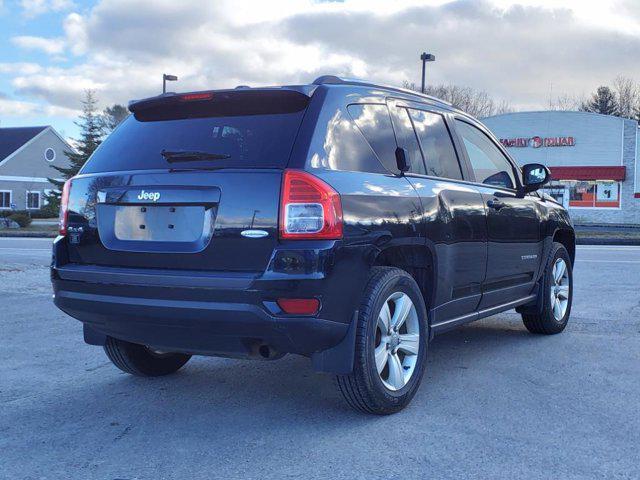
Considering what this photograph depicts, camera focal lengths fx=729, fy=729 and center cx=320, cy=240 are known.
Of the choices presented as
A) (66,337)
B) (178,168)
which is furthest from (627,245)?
(178,168)

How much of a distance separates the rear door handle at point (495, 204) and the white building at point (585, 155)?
3543 centimetres

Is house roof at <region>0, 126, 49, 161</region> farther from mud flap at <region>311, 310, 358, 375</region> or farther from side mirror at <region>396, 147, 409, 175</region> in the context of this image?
mud flap at <region>311, 310, 358, 375</region>

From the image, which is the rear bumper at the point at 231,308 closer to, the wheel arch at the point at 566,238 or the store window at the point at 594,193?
the wheel arch at the point at 566,238

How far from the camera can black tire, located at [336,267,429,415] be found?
3.86m

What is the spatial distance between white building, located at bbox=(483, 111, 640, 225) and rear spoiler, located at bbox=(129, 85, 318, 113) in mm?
37385

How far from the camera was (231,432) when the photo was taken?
391cm

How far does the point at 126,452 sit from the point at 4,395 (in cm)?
151

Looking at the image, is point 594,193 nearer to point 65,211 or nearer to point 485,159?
point 485,159

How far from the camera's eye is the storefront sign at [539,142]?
132 ft

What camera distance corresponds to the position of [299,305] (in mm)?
3615

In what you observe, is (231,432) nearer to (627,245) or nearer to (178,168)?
(178,168)

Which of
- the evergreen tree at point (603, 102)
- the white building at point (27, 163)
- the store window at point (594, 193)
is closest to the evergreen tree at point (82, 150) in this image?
the white building at point (27, 163)

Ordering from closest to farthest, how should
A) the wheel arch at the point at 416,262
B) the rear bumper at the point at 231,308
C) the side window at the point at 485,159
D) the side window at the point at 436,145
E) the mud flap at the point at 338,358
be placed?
the rear bumper at the point at 231,308, the mud flap at the point at 338,358, the wheel arch at the point at 416,262, the side window at the point at 436,145, the side window at the point at 485,159

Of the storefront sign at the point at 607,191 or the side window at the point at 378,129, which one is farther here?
the storefront sign at the point at 607,191
